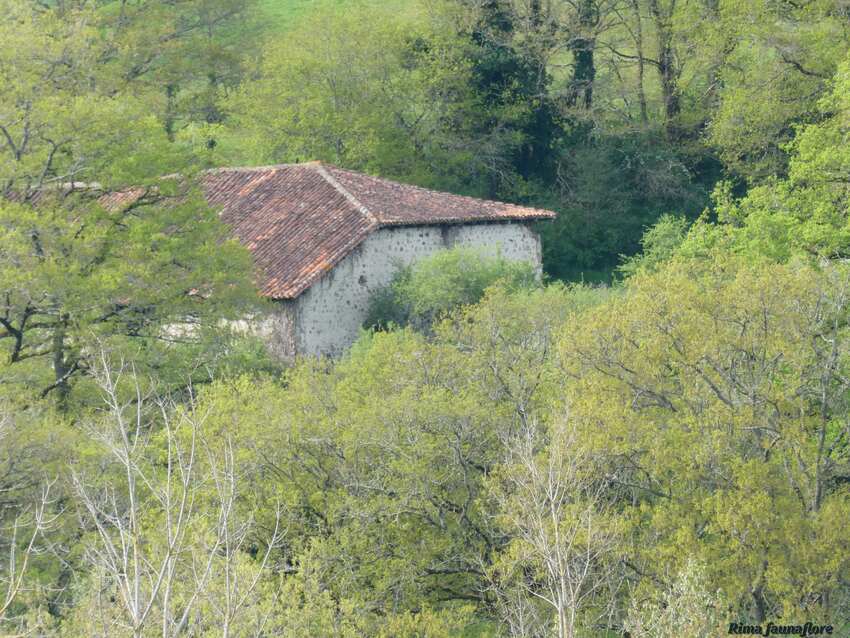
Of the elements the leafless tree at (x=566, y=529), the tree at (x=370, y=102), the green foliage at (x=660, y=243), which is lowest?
the leafless tree at (x=566, y=529)

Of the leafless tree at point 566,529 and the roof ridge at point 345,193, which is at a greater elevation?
the roof ridge at point 345,193

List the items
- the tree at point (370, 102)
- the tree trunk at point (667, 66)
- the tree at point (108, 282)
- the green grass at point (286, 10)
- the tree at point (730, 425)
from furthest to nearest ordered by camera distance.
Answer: the green grass at point (286, 10) < the tree trunk at point (667, 66) < the tree at point (370, 102) < the tree at point (108, 282) < the tree at point (730, 425)

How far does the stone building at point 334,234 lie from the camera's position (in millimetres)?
31781

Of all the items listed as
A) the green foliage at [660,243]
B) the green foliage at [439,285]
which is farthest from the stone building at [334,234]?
the green foliage at [660,243]

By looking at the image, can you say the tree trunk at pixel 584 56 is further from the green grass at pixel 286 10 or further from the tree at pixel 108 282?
the tree at pixel 108 282

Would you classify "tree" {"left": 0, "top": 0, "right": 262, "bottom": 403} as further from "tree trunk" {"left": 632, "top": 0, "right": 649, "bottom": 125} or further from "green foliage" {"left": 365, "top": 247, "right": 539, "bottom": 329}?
"tree trunk" {"left": 632, "top": 0, "right": 649, "bottom": 125}

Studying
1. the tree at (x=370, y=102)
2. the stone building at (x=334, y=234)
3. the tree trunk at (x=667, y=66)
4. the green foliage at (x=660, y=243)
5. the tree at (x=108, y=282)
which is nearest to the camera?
the tree at (x=108, y=282)

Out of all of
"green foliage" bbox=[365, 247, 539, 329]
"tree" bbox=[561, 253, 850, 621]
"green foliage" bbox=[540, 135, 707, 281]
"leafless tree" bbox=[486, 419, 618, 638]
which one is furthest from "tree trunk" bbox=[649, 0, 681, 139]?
"leafless tree" bbox=[486, 419, 618, 638]

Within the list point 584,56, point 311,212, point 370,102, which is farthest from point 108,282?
point 584,56

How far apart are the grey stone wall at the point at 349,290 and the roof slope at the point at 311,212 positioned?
373 millimetres

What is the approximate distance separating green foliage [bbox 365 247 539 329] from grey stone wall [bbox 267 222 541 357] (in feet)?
1.44

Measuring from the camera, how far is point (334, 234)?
33000mm

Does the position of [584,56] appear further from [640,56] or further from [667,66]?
[667,66]

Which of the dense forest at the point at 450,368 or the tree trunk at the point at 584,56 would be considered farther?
the tree trunk at the point at 584,56
